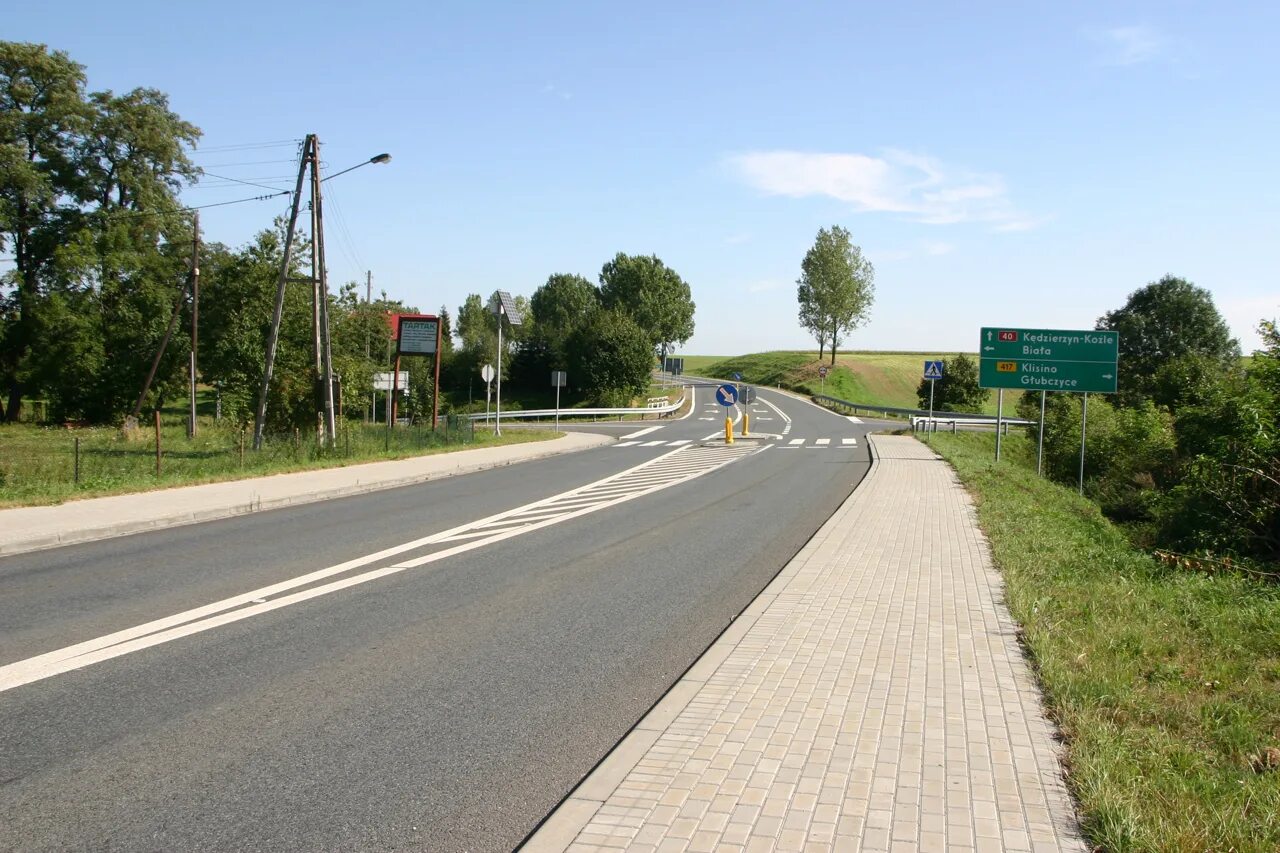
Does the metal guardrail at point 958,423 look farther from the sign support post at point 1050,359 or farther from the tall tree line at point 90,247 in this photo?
the tall tree line at point 90,247

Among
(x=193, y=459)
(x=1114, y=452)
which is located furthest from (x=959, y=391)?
(x=193, y=459)

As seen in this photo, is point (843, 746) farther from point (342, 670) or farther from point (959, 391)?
point (959, 391)

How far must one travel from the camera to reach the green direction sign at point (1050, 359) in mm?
29625

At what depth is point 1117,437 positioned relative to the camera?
119ft

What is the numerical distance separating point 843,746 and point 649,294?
10337 centimetres

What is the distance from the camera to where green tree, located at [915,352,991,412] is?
6247 centimetres

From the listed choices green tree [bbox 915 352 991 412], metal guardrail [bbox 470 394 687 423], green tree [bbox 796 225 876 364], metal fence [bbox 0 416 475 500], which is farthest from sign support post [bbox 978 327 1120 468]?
green tree [bbox 796 225 876 364]

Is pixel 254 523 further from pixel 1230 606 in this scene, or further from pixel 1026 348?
pixel 1026 348

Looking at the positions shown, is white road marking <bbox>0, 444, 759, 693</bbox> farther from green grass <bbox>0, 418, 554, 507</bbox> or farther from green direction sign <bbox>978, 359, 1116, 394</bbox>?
green direction sign <bbox>978, 359, 1116, 394</bbox>

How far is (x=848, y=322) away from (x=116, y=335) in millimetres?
69384

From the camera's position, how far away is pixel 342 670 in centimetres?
627

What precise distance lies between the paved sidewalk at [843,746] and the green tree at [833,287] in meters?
90.9

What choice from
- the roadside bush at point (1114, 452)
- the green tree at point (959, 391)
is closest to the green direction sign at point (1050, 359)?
the roadside bush at point (1114, 452)

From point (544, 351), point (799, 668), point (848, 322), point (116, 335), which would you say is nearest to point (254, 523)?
point (799, 668)
